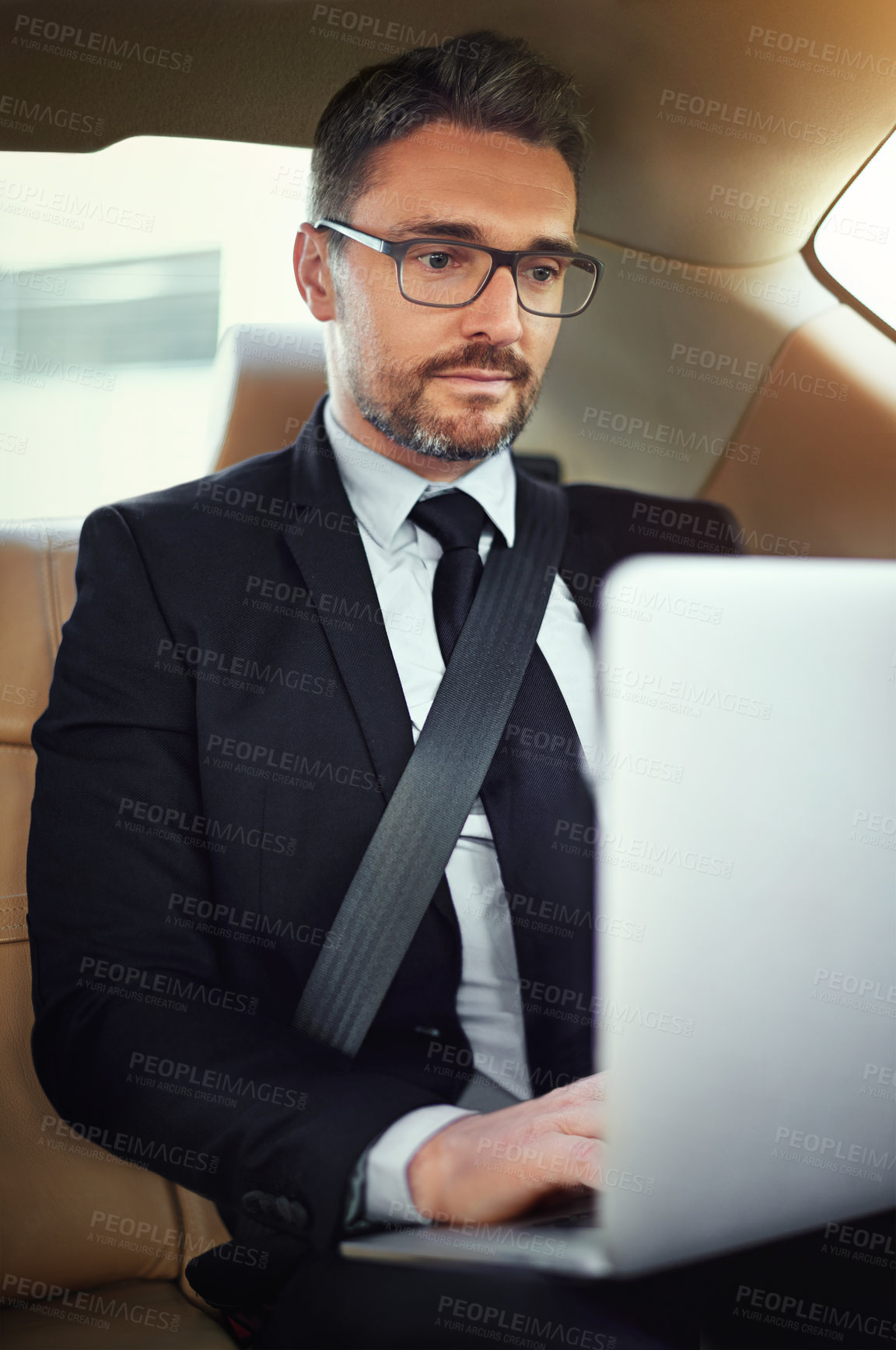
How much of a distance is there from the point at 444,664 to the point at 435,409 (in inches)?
14.2

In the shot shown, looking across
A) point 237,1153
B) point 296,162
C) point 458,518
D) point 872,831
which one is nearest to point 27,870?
point 237,1153

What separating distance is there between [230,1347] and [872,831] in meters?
0.88

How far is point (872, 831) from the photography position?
546 millimetres

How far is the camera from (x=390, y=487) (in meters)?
1.29

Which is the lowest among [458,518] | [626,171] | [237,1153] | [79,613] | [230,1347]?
[230,1347]

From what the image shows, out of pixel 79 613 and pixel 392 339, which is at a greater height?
pixel 392 339

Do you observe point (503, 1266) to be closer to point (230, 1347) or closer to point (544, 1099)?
point (544, 1099)

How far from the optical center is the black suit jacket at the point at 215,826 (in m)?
0.96

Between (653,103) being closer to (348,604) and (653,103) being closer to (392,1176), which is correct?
(348,604)

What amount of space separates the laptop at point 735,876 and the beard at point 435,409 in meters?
A: 0.81

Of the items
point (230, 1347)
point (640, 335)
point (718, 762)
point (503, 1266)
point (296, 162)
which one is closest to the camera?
point (718, 762)

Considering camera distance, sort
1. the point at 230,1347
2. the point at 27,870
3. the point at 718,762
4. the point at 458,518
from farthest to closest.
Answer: the point at 458,518, the point at 27,870, the point at 230,1347, the point at 718,762

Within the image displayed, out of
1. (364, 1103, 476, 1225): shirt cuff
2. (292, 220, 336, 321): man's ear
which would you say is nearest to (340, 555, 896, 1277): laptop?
(364, 1103, 476, 1225): shirt cuff

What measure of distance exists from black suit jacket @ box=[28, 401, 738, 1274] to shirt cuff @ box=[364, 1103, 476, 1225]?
0.14 feet
